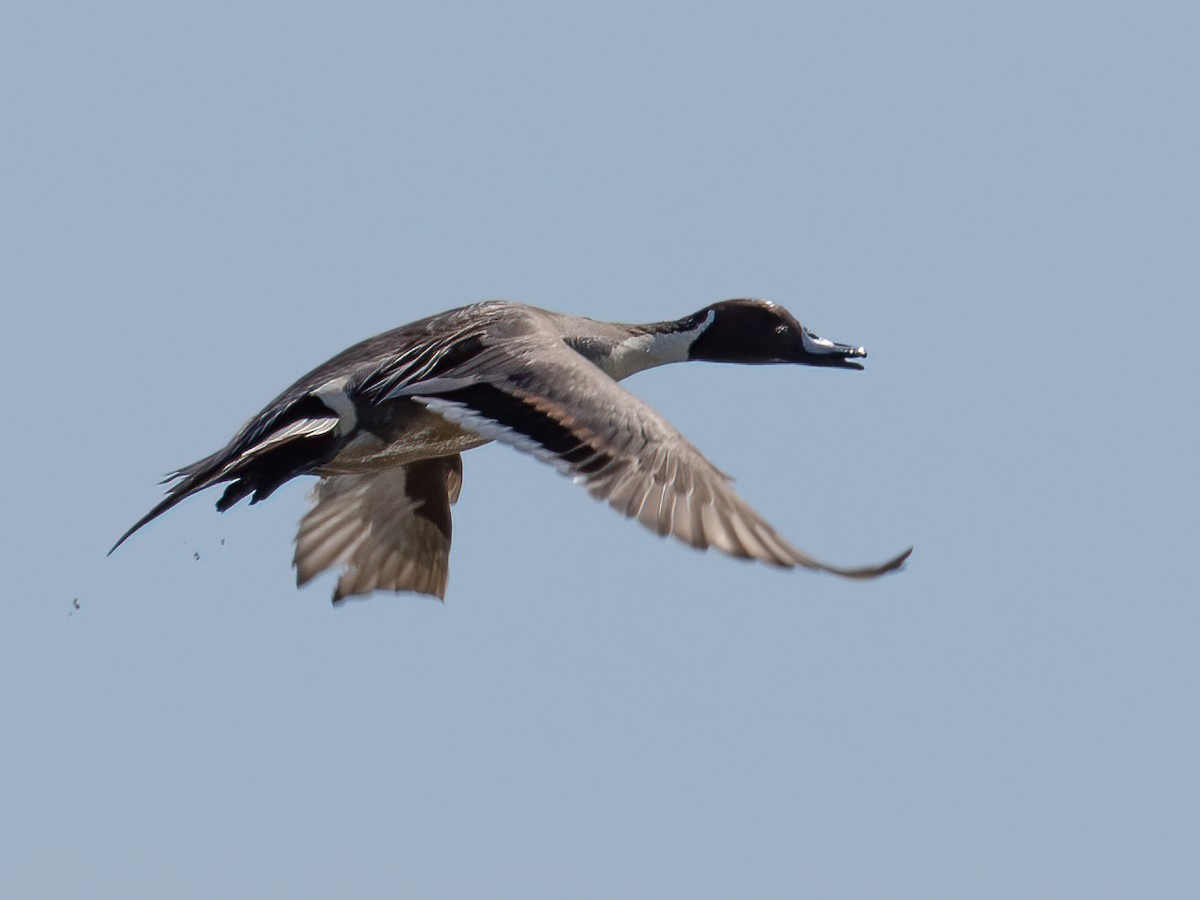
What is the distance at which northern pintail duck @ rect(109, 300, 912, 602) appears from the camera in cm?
761

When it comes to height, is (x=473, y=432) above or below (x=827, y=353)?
below

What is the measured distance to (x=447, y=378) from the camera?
888cm

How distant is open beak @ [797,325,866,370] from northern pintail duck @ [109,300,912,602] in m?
0.01

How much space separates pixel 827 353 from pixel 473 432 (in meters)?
2.29

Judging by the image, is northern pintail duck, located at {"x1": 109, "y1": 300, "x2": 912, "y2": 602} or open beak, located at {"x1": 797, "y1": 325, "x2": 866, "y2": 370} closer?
northern pintail duck, located at {"x1": 109, "y1": 300, "x2": 912, "y2": 602}

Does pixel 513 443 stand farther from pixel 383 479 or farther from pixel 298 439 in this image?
pixel 383 479

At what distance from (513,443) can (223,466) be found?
5.22 ft

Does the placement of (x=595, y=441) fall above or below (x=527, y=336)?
below

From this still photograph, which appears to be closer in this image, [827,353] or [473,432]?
[473,432]

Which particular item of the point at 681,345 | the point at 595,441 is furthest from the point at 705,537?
the point at 681,345

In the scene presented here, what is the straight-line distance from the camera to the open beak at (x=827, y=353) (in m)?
10.4

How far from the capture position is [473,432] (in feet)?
30.7

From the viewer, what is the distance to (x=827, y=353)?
10.5 m

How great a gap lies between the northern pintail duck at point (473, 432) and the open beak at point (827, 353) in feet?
0.03
